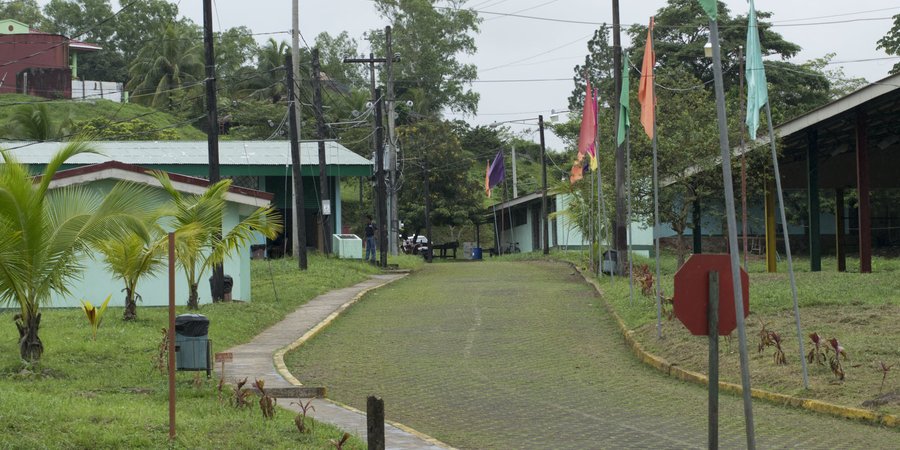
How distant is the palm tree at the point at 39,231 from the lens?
1380 cm

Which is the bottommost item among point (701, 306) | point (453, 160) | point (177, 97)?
point (701, 306)

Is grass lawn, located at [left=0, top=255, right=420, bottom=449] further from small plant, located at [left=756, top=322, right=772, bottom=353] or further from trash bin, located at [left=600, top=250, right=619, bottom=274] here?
trash bin, located at [left=600, top=250, right=619, bottom=274]

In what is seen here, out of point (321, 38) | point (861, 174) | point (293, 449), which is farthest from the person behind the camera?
point (321, 38)

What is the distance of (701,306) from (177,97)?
62.2 m

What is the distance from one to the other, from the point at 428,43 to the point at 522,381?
5935cm

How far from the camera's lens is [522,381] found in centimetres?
1540

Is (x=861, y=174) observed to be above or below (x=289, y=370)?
above

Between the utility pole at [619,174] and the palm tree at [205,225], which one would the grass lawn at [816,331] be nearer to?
the utility pole at [619,174]

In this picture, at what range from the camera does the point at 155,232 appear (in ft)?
65.4

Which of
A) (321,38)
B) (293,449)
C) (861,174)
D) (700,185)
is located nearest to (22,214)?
(293,449)

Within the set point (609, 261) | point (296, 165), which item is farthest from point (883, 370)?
point (296, 165)

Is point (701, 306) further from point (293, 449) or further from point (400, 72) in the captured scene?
point (400, 72)

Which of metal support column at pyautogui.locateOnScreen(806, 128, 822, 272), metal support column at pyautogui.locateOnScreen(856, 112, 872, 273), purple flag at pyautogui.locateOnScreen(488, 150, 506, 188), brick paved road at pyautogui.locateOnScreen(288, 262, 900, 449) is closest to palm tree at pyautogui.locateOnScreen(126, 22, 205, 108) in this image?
purple flag at pyautogui.locateOnScreen(488, 150, 506, 188)

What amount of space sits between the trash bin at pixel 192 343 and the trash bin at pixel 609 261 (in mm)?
17417
